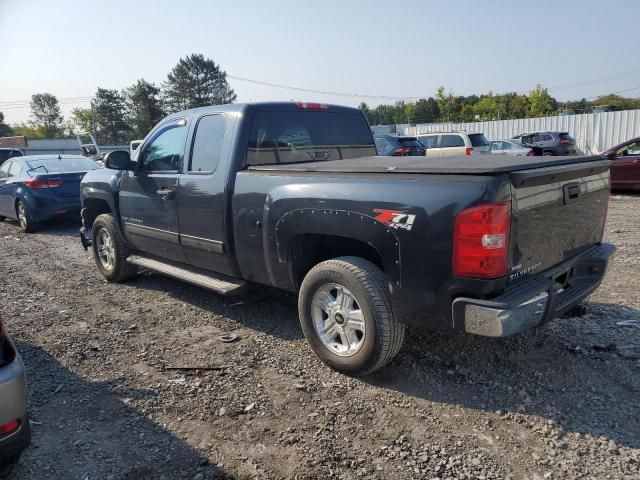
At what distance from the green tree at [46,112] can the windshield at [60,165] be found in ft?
371

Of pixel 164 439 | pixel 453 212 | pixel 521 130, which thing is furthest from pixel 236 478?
pixel 521 130

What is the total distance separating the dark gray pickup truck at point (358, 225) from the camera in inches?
107

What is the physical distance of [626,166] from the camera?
12.1 metres

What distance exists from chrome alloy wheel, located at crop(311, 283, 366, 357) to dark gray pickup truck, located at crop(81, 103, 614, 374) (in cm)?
1

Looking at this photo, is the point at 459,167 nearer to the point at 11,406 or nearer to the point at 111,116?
the point at 11,406

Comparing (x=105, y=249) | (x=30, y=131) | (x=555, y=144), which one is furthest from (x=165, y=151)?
(x=30, y=131)

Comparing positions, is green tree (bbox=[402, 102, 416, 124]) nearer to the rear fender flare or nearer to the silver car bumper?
the rear fender flare

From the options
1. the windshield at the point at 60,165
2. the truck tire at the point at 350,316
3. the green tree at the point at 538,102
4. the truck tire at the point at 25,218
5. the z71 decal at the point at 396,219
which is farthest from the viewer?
the green tree at the point at 538,102

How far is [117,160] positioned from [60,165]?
6.28 meters

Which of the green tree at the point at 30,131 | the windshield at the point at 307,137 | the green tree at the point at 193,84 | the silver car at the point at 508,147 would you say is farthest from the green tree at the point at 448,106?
the green tree at the point at 30,131

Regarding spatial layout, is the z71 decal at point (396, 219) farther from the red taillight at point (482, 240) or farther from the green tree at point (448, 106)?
the green tree at point (448, 106)

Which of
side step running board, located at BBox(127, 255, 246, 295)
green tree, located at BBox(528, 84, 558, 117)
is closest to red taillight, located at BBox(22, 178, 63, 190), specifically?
side step running board, located at BBox(127, 255, 246, 295)

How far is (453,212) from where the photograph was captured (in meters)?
2.68

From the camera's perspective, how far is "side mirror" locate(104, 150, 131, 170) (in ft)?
16.1
